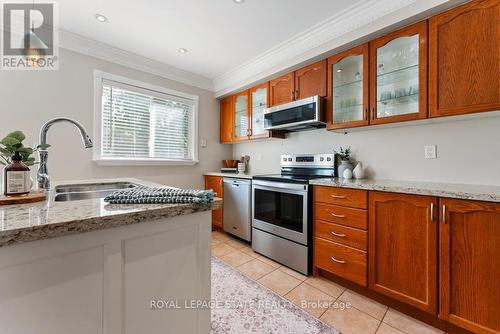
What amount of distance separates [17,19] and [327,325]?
12.1 feet

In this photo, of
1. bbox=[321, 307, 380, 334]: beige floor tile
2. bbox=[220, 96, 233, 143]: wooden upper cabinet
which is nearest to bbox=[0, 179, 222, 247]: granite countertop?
bbox=[321, 307, 380, 334]: beige floor tile

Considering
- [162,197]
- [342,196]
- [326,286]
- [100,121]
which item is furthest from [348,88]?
[100,121]

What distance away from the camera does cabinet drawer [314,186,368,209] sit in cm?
175

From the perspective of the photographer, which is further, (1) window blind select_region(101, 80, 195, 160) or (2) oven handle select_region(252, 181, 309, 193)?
(1) window blind select_region(101, 80, 195, 160)

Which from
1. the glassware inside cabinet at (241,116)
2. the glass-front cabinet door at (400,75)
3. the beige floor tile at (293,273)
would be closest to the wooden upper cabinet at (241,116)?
the glassware inside cabinet at (241,116)

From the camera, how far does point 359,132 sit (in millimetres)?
2336

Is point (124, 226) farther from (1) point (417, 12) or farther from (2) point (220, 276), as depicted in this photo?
(1) point (417, 12)

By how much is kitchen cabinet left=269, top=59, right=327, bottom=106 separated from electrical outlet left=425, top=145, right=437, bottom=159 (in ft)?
3.42

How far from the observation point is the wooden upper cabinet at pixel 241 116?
327 cm

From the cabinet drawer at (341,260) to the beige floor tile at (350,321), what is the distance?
25 cm

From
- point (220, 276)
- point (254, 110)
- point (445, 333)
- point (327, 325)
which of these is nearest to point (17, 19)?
point (254, 110)

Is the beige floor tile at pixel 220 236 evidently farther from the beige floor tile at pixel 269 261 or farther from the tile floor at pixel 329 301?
the beige floor tile at pixel 269 261

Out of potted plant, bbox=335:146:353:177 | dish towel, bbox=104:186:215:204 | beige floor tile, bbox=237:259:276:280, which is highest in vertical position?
potted plant, bbox=335:146:353:177

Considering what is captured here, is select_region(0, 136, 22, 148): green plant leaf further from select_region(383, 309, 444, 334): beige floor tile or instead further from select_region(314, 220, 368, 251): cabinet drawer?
select_region(383, 309, 444, 334): beige floor tile
